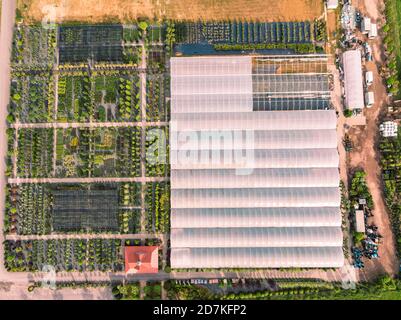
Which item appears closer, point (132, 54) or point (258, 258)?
Answer: point (258, 258)

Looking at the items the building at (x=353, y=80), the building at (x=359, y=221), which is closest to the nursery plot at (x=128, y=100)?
the building at (x=353, y=80)

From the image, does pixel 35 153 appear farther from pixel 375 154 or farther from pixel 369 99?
pixel 375 154

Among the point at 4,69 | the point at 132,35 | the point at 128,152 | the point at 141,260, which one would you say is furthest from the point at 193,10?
the point at 141,260

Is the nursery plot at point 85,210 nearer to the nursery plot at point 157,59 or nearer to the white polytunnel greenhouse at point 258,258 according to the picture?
the white polytunnel greenhouse at point 258,258

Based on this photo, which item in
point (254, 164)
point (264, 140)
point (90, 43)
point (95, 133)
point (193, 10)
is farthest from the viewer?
point (193, 10)

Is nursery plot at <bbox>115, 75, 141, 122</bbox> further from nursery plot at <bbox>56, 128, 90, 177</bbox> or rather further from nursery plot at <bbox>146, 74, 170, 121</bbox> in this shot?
nursery plot at <bbox>56, 128, 90, 177</bbox>

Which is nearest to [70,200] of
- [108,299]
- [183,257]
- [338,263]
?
[108,299]

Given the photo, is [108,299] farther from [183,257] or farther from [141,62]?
[141,62]
